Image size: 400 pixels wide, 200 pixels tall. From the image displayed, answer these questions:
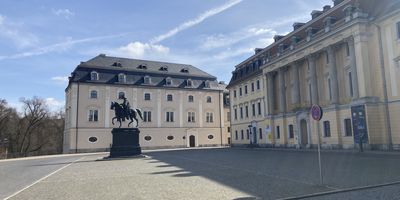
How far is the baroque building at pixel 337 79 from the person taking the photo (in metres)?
27.1

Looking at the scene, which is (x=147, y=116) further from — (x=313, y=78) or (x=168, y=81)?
(x=313, y=78)

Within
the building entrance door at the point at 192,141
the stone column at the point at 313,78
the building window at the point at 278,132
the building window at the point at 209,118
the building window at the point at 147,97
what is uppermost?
the building window at the point at 147,97

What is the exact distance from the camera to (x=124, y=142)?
2936 cm

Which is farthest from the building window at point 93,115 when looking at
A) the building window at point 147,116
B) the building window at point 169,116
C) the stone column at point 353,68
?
the stone column at point 353,68

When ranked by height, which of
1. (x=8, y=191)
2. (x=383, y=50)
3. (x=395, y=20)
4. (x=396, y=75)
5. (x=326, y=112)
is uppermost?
(x=395, y=20)

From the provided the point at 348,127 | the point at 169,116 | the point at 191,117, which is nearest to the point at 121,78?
the point at 169,116

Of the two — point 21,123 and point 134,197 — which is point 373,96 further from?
point 21,123

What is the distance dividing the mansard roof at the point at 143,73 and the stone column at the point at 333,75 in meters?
35.1

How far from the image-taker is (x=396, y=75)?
86.1 feet

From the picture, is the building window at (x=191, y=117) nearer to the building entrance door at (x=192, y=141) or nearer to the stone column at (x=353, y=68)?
the building entrance door at (x=192, y=141)

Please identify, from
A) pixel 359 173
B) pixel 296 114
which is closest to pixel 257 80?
pixel 296 114

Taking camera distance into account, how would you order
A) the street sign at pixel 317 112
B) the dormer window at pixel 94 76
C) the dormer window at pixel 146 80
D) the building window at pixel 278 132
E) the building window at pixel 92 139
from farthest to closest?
the dormer window at pixel 146 80, the dormer window at pixel 94 76, the building window at pixel 92 139, the building window at pixel 278 132, the street sign at pixel 317 112

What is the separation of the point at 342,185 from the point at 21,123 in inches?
2624

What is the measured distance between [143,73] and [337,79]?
38107mm
